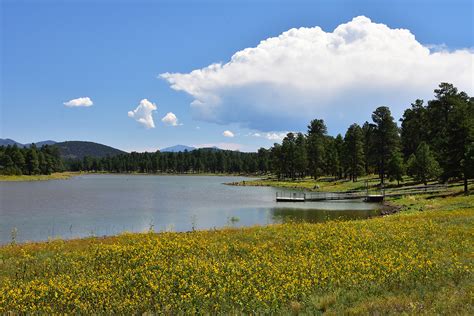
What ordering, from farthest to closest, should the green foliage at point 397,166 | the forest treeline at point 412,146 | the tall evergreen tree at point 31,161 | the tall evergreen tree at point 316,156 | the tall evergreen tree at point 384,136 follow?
the tall evergreen tree at point 31,161 → the tall evergreen tree at point 316,156 → the tall evergreen tree at point 384,136 → the green foliage at point 397,166 → the forest treeline at point 412,146

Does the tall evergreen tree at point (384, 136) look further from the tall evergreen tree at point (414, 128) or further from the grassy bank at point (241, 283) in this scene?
the grassy bank at point (241, 283)

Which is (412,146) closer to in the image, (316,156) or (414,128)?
(414,128)

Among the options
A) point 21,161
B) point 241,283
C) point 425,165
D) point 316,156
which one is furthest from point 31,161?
point 241,283

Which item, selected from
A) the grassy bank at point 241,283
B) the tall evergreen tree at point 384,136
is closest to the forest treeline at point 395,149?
the tall evergreen tree at point 384,136

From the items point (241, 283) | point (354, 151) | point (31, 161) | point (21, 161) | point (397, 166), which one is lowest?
point (241, 283)

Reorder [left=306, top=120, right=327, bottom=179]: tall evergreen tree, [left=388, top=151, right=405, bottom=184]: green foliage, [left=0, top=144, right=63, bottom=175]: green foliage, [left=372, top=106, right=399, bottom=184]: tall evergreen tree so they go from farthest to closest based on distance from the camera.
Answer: [left=0, top=144, right=63, bottom=175]: green foliage < [left=306, top=120, right=327, bottom=179]: tall evergreen tree < [left=372, top=106, right=399, bottom=184]: tall evergreen tree < [left=388, top=151, right=405, bottom=184]: green foliage

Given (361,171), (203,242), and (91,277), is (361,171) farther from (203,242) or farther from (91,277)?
(91,277)

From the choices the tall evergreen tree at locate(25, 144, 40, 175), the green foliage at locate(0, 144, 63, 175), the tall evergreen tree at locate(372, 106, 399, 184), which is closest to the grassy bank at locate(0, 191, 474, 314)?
the tall evergreen tree at locate(372, 106, 399, 184)

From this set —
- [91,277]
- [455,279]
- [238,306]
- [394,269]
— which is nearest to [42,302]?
[91,277]

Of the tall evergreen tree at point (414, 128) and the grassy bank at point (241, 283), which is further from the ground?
the tall evergreen tree at point (414, 128)

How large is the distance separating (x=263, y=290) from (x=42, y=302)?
20.1 ft

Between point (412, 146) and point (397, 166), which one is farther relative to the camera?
point (412, 146)

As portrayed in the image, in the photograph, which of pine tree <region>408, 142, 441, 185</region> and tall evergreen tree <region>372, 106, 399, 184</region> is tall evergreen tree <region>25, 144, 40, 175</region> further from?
pine tree <region>408, 142, 441, 185</region>

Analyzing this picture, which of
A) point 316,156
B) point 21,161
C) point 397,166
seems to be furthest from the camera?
point 21,161
